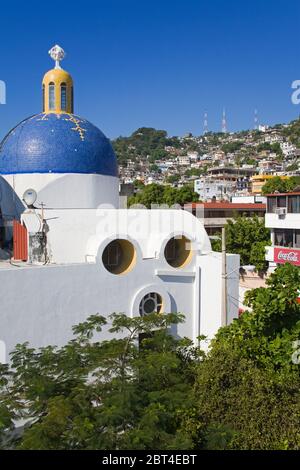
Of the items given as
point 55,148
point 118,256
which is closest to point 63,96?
point 55,148

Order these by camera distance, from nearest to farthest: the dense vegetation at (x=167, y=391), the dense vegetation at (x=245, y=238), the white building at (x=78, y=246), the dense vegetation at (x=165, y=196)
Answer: the dense vegetation at (x=167, y=391) < the white building at (x=78, y=246) < the dense vegetation at (x=245, y=238) < the dense vegetation at (x=165, y=196)

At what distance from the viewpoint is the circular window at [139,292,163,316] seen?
14516mm

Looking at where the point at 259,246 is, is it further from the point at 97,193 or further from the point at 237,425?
the point at 237,425

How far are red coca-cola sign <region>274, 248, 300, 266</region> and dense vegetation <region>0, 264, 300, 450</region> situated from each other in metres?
16.8

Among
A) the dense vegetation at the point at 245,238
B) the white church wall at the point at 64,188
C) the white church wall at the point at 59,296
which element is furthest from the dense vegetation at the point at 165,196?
the white church wall at the point at 59,296

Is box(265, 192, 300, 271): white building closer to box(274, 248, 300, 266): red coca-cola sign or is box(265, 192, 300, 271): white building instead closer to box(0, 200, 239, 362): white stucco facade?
box(274, 248, 300, 266): red coca-cola sign

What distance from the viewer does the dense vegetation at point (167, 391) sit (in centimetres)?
700

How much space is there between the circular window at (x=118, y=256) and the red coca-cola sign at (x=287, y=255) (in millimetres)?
14883

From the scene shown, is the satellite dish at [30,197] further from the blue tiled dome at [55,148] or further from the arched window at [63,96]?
the arched window at [63,96]

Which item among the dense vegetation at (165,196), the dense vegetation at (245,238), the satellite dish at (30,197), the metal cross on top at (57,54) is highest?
the metal cross on top at (57,54)

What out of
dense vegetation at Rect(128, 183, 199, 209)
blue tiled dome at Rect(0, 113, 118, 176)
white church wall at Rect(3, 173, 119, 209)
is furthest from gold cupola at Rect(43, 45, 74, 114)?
dense vegetation at Rect(128, 183, 199, 209)

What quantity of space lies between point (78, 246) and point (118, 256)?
141 centimetres

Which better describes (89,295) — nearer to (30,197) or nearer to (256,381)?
(30,197)
